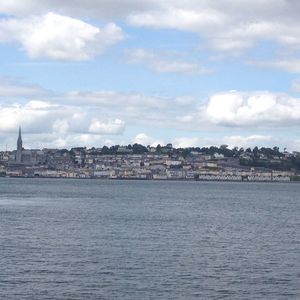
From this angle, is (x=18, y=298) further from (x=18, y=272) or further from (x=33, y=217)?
(x=33, y=217)

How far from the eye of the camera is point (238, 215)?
264 feet

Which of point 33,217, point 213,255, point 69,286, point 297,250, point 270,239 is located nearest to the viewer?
point 69,286

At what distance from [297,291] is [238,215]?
47.3 metres

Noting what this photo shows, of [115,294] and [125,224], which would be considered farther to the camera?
[125,224]

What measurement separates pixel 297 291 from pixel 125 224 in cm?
3121

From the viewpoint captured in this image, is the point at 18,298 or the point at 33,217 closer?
the point at 18,298

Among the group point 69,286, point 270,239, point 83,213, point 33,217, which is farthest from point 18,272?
point 83,213

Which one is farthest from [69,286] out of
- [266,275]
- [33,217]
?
[33,217]

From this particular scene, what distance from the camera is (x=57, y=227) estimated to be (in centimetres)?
5866

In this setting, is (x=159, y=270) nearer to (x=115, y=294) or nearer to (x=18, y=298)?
(x=115, y=294)

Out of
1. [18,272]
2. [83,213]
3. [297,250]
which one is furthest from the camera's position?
[83,213]

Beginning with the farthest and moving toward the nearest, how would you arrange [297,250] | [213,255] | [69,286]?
1. [297,250]
2. [213,255]
3. [69,286]

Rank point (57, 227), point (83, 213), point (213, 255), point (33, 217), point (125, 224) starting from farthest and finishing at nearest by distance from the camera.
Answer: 1. point (83, 213)
2. point (33, 217)
3. point (125, 224)
4. point (57, 227)
5. point (213, 255)

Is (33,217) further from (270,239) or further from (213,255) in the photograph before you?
(213,255)
